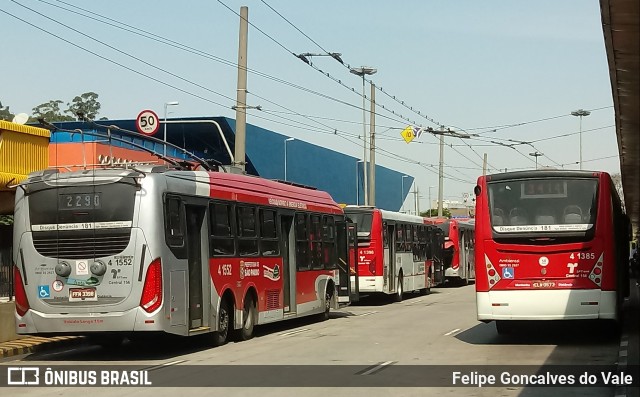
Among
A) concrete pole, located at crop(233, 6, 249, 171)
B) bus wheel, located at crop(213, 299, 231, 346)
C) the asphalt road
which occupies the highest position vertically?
concrete pole, located at crop(233, 6, 249, 171)

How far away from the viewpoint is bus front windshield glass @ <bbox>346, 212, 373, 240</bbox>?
30406 millimetres

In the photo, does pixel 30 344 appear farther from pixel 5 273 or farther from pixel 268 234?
pixel 268 234

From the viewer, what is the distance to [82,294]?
51.2ft

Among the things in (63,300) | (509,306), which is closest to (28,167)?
(63,300)

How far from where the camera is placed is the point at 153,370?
564 inches

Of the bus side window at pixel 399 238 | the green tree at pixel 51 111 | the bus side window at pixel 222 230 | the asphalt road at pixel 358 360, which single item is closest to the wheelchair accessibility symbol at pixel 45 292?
the asphalt road at pixel 358 360

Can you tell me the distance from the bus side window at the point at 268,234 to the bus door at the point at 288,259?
0.44 m

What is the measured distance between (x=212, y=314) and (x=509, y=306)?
5.15 metres

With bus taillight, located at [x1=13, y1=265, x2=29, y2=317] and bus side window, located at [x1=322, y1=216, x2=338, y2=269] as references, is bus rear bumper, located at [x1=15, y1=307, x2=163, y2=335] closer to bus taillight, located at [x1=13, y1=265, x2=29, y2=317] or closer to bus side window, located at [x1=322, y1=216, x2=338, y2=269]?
bus taillight, located at [x1=13, y1=265, x2=29, y2=317]

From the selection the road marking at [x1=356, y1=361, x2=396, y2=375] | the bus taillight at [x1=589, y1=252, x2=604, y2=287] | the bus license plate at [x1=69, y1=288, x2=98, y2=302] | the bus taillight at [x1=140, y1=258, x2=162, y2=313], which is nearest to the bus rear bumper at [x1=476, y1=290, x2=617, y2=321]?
the bus taillight at [x1=589, y1=252, x2=604, y2=287]

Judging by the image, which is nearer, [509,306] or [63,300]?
[63,300]

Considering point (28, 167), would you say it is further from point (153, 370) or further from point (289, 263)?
point (153, 370)

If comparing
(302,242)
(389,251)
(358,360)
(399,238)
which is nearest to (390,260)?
(389,251)

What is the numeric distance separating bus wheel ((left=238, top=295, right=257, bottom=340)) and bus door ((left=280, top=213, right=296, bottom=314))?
73.0 inches
